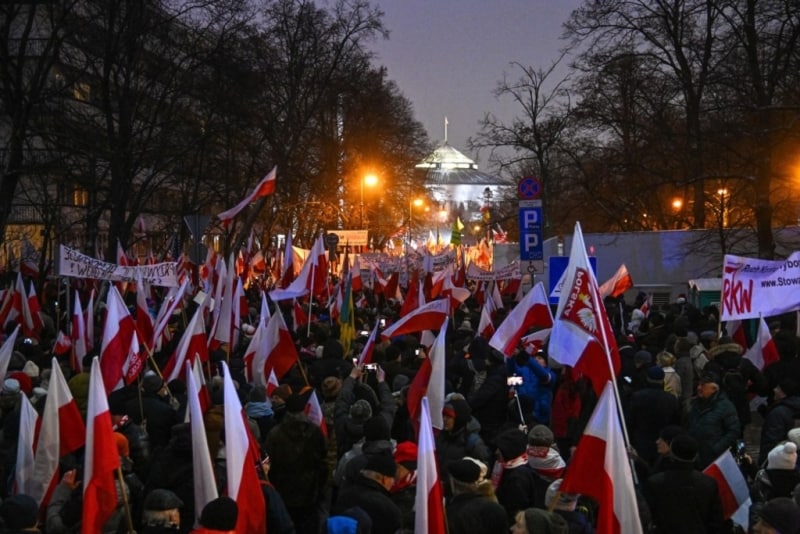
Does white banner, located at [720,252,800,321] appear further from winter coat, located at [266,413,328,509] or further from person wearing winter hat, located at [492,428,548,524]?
winter coat, located at [266,413,328,509]

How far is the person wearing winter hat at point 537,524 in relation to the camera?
4.77m

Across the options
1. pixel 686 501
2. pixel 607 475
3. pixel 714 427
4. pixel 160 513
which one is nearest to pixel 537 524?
pixel 607 475

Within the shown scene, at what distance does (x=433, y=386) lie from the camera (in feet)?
24.7

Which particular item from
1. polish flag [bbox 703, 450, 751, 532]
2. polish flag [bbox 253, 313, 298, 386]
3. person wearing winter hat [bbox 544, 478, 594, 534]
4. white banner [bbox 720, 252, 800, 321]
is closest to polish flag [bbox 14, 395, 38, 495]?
polish flag [bbox 253, 313, 298, 386]

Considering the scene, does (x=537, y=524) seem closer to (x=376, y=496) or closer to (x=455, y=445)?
(x=376, y=496)

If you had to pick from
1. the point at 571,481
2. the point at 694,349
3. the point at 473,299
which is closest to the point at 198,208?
the point at 473,299

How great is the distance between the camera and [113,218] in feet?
75.5

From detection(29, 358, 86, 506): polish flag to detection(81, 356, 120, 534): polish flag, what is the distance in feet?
3.62

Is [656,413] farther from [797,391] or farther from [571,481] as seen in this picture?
[571,481]

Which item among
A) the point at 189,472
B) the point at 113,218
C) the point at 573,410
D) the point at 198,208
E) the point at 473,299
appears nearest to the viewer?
the point at 189,472

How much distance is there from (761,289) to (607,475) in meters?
6.21

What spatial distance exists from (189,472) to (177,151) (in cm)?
1870

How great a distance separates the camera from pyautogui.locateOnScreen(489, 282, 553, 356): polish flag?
30.9 feet

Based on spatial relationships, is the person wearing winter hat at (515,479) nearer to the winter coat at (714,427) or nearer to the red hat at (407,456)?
the red hat at (407,456)
